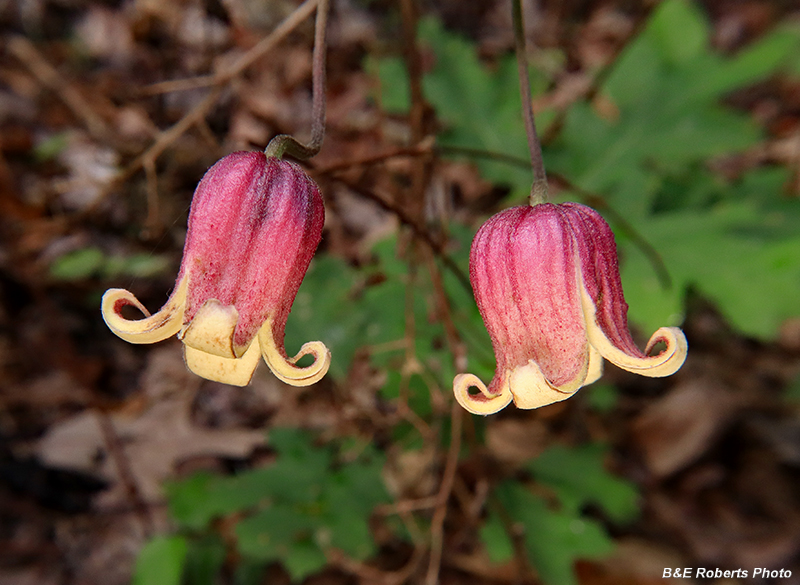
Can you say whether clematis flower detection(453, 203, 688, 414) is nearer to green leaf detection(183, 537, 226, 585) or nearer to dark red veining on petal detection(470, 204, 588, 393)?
dark red veining on petal detection(470, 204, 588, 393)

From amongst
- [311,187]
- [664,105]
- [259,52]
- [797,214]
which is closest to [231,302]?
[311,187]

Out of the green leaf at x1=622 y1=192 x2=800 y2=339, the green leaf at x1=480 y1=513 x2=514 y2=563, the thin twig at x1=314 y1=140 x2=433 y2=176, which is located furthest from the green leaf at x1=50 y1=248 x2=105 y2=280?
the green leaf at x1=622 y1=192 x2=800 y2=339

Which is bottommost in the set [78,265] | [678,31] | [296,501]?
[296,501]

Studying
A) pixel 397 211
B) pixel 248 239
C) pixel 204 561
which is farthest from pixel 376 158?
pixel 204 561

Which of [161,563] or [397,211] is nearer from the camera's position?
[397,211]

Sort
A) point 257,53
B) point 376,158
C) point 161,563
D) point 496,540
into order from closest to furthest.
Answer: point 376,158 → point 257,53 → point 161,563 → point 496,540

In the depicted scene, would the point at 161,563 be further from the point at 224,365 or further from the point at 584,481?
the point at 584,481

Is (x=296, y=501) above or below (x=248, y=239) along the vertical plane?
below
